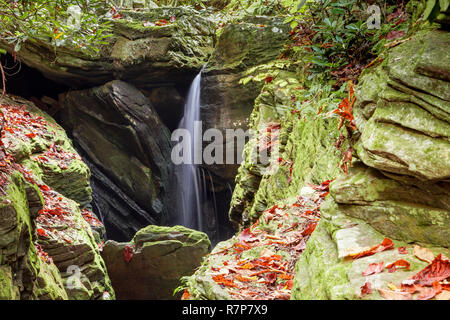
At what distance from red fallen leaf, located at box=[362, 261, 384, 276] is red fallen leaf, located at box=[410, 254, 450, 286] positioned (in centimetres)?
15

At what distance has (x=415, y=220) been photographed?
5.85ft

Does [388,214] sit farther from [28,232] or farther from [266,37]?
[266,37]

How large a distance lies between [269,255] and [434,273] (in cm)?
144

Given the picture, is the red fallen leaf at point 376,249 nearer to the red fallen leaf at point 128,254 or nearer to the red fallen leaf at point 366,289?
the red fallen leaf at point 366,289

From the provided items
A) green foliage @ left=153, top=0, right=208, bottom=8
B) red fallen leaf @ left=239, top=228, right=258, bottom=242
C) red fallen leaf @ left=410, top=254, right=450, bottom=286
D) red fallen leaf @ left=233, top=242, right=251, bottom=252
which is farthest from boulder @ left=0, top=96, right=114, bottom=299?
green foliage @ left=153, top=0, right=208, bottom=8

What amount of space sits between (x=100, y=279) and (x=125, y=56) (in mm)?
7546

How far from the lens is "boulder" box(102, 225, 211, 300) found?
8172 millimetres

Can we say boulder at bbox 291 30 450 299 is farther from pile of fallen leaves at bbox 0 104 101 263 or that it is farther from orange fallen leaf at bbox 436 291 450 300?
pile of fallen leaves at bbox 0 104 101 263

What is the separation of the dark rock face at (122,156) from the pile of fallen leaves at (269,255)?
881 cm

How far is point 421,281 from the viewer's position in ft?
4.76

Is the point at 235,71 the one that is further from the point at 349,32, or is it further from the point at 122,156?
the point at 349,32

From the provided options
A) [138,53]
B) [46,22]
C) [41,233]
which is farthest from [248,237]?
[138,53]

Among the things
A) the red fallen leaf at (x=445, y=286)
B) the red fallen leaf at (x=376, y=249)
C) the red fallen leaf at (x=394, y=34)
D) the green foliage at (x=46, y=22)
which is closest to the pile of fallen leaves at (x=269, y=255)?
the red fallen leaf at (x=376, y=249)
